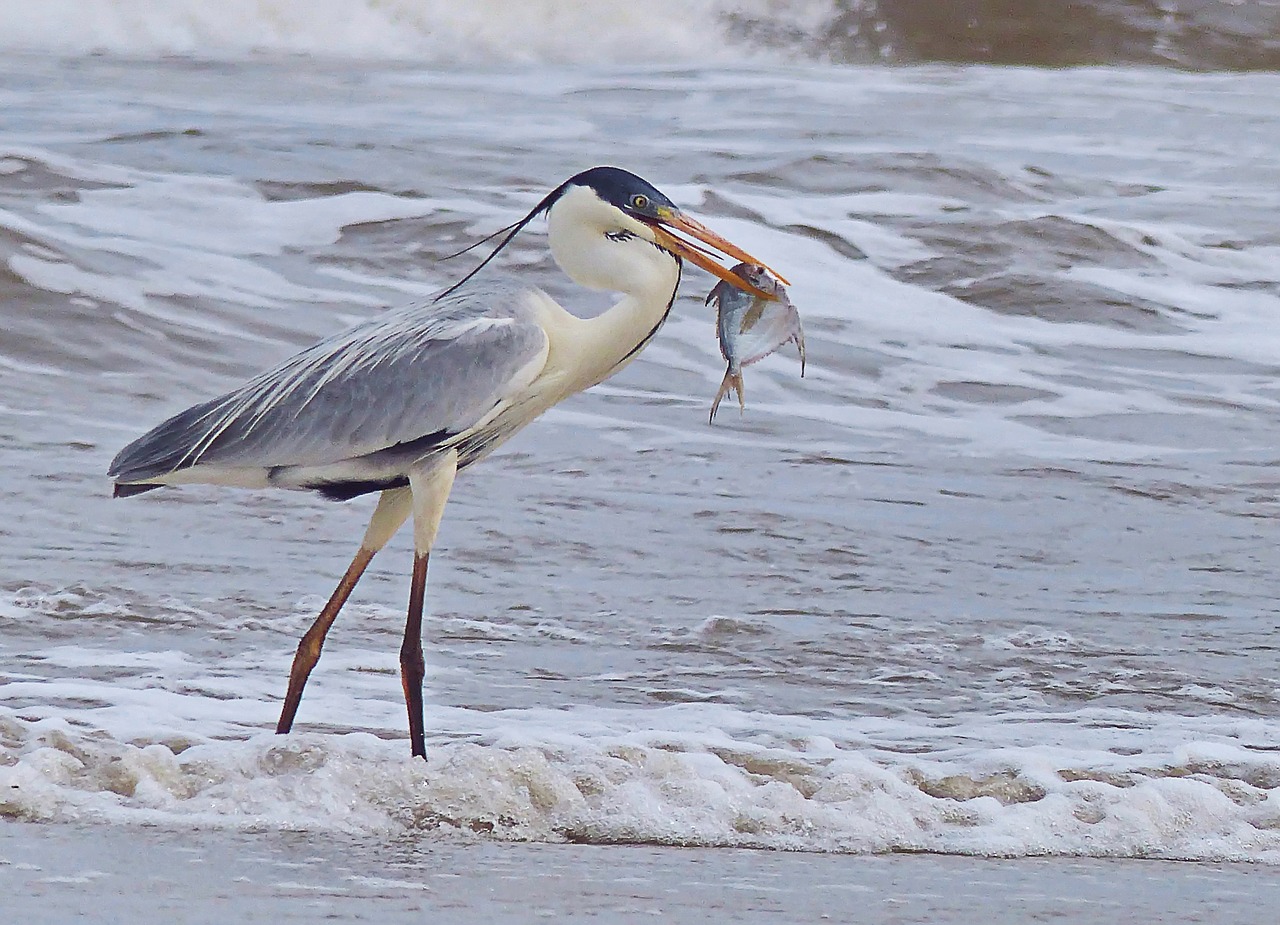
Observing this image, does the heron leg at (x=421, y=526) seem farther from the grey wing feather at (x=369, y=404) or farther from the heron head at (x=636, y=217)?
the heron head at (x=636, y=217)

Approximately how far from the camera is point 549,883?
324 cm

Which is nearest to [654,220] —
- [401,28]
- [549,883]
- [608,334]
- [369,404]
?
[608,334]

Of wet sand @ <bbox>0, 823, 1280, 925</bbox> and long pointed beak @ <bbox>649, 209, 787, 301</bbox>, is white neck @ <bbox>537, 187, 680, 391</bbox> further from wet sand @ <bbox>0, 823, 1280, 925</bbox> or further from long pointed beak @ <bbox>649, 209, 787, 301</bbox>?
wet sand @ <bbox>0, 823, 1280, 925</bbox>

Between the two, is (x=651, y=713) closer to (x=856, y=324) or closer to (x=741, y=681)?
(x=741, y=681)

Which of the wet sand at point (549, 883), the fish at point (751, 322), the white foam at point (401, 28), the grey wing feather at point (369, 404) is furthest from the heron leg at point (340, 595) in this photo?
the white foam at point (401, 28)

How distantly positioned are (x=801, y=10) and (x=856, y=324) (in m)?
11.1

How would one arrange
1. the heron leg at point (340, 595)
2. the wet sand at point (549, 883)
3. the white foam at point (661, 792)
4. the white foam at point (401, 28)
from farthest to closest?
the white foam at point (401, 28) < the heron leg at point (340, 595) < the white foam at point (661, 792) < the wet sand at point (549, 883)

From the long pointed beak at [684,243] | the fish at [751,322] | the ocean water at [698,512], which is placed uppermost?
the long pointed beak at [684,243]

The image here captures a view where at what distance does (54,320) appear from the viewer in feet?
28.0

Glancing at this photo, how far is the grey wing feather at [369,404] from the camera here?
13.3ft

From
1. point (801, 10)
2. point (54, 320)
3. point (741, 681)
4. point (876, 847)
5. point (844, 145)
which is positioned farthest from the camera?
point (801, 10)

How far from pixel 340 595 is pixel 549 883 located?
1.15 meters

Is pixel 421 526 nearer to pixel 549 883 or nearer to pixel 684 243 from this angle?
pixel 684 243

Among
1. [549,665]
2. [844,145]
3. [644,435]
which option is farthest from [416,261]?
[549,665]
